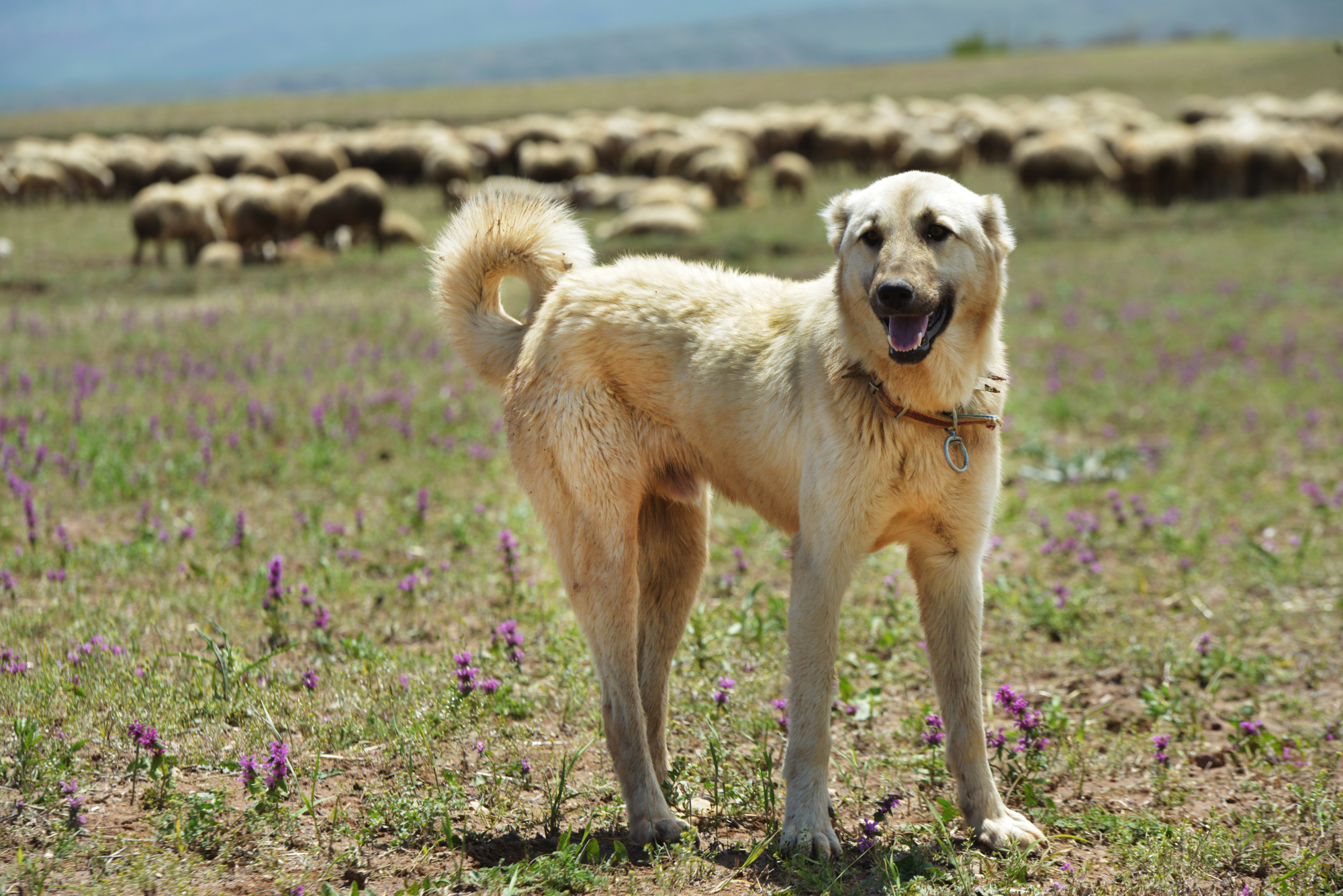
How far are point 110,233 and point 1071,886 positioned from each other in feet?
82.5

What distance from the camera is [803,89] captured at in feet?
241

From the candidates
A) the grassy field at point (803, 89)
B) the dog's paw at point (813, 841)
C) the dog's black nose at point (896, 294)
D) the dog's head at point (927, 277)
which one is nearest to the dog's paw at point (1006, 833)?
Answer: the dog's paw at point (813, 841)

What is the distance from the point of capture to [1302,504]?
268 inches

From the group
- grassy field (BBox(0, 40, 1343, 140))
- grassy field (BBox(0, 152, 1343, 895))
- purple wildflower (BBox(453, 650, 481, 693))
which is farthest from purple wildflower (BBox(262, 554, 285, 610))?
grassy field (BBox(0, 40, 1343, 140))

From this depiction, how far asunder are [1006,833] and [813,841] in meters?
0.65

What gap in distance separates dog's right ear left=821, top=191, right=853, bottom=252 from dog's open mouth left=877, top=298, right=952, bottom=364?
42 centimetres

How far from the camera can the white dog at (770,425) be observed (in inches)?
129

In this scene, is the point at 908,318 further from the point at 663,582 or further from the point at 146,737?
the point at 146,737

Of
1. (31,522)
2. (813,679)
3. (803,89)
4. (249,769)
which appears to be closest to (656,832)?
(813,679)

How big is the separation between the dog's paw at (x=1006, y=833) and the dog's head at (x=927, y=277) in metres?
1.37

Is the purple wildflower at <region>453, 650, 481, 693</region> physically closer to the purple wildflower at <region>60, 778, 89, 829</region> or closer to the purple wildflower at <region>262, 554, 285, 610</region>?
the purple wildflower at <region>262, 554, 285, 610</region>

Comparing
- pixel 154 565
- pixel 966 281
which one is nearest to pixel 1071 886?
pixel 966 281

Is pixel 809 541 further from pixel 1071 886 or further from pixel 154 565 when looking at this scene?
pixel 154 565

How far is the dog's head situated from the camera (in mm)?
3156
